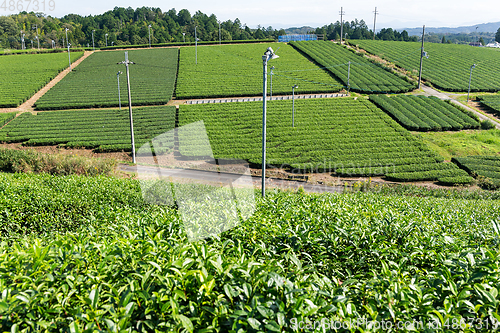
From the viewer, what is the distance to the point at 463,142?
120ft

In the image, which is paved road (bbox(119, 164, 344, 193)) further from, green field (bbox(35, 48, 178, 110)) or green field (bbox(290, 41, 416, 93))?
green field (bbox(290, 41, 416, 93))

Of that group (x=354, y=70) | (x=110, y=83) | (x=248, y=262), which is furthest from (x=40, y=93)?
(x=248, y=262)

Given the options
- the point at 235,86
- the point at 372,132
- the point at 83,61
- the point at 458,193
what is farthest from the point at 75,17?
the point at 458,193

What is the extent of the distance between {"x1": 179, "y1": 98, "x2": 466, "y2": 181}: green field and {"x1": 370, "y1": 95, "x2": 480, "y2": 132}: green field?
1.92m

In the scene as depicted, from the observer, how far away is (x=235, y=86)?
175ft

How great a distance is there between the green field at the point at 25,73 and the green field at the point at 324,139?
2577 cm

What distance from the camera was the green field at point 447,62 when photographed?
192 ft

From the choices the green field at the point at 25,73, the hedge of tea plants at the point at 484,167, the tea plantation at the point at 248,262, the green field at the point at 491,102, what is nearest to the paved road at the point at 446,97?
the green field at the point at 491,102

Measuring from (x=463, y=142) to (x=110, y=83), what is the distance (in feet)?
169

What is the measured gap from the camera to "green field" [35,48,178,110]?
4700cm

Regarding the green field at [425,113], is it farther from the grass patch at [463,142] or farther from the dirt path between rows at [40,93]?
the dirt path between rows at [40,93]

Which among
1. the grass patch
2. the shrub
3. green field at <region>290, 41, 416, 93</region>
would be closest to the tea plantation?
the grass patch

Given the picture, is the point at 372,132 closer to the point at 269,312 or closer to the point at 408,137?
the point at 408,137

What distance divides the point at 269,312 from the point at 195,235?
6.81 feet
